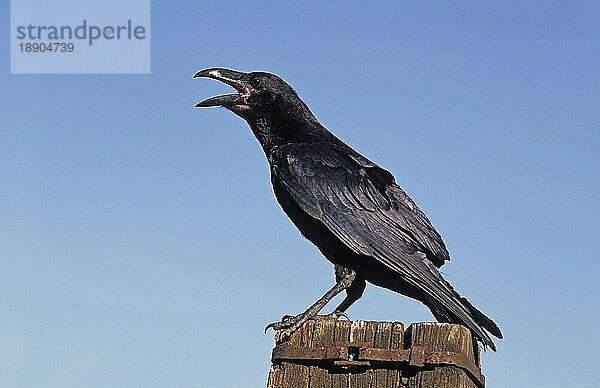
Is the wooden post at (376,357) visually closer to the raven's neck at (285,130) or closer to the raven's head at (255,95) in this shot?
the raven's neck at (285,130)

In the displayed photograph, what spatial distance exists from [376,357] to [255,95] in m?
2.90

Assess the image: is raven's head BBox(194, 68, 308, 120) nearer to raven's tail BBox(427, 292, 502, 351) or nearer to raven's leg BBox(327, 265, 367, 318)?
raven's leg BBox(327, 265, 367, 318)

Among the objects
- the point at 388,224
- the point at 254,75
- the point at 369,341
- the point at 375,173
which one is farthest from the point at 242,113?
the point at 369,341

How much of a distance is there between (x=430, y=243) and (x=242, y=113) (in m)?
1.86

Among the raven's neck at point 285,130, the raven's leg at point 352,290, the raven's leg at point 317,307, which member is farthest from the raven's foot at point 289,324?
the raven's neck at point 285,130

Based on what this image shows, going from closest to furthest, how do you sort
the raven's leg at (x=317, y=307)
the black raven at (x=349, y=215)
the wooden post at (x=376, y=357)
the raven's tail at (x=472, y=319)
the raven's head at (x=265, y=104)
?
the wooden post at (x=376, y=357)
the raven's leg at (x=317, y=307)
the raven's tail at (x=472, y=319)
the black raven at (x=349, y=215)
the raven's head at (x=265, y=104)

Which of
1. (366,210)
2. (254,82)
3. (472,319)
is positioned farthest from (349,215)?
(254,82)

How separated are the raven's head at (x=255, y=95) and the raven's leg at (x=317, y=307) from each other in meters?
1.53

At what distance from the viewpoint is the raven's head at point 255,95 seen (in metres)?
6.02

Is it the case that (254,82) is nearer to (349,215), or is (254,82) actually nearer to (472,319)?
(349,215)

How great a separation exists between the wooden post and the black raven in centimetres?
41

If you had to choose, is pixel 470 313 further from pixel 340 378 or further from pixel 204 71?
pixel 204 71

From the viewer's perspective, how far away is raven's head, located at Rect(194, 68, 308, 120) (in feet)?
19.7

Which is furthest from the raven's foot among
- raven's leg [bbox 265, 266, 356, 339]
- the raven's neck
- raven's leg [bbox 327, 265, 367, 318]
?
the raven's neck
